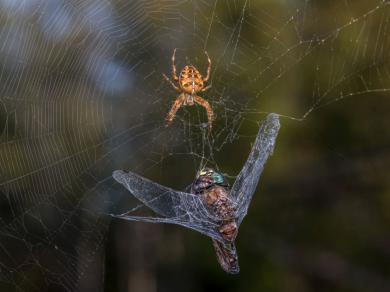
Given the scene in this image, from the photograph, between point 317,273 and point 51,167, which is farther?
point 317,273

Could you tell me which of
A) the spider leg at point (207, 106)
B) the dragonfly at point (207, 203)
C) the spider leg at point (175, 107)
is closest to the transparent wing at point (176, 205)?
the dragonfly at point (207, 203)

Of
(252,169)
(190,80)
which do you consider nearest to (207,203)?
(252,169)

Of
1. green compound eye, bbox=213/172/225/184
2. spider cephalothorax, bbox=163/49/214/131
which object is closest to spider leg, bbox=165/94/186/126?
spider cephalothorax, bbox=163/49/214/131

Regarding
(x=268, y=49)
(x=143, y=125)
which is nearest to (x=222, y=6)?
(x=268, y=49)

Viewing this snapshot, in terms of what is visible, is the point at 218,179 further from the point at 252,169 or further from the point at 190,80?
the point at 190,80

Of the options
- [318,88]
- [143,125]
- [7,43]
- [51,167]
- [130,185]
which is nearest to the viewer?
[130,185]

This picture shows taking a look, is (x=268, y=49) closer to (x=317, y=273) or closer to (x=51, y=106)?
(x=51, y=106)
